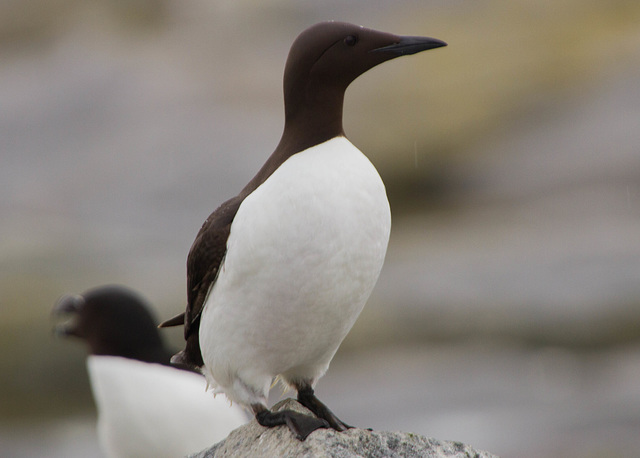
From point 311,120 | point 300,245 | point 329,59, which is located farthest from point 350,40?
point 300,245

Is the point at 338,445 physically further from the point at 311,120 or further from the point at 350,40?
the point at 350,40

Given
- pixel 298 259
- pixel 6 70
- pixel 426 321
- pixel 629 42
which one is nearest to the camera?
pixel 298 259

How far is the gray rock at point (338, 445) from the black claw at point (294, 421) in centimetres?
3

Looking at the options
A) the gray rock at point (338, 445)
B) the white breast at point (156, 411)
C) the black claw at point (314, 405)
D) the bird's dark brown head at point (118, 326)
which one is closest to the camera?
the gray rock at point (338, 445)

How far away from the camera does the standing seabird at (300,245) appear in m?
3.35

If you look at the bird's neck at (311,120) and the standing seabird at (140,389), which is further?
the standing seabird at (140,389)

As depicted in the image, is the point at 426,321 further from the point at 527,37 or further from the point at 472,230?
the point at 527,37

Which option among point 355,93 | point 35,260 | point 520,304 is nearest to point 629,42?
point 355,93

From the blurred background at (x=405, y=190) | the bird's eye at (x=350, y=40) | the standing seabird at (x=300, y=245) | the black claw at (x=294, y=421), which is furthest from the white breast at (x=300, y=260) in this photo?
the blurred background at (x=405, y=190)

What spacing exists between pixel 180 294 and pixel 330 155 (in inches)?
358

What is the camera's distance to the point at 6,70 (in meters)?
17.7

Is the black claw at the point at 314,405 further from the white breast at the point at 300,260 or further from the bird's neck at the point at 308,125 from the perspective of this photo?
the bird's neck at the point at 308,125

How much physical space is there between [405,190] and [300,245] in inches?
457

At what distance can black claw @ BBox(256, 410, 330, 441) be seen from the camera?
3.59 metres
